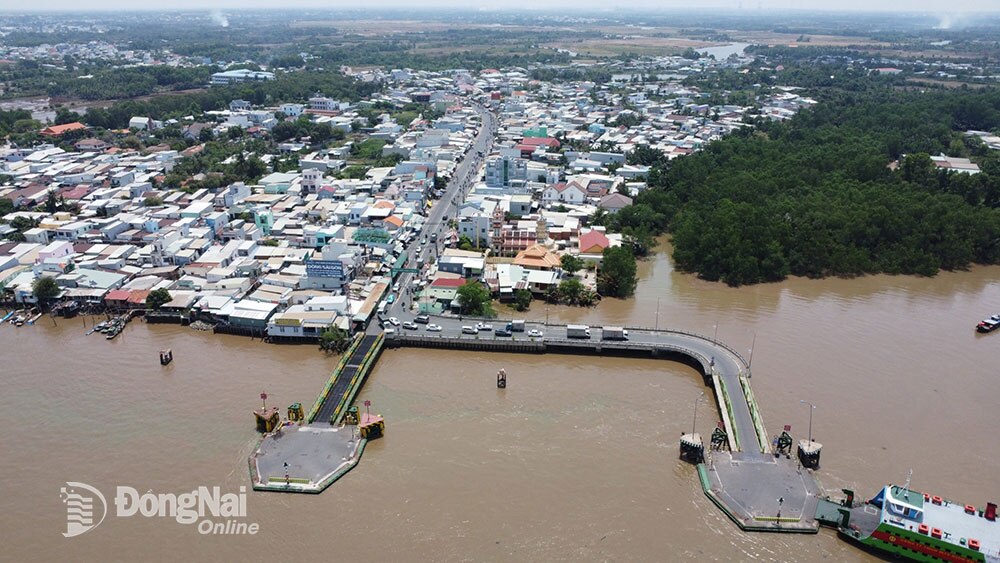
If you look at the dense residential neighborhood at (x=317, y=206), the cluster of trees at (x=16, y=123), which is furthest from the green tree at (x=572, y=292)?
the cluster of trees at (x=16, y=123)

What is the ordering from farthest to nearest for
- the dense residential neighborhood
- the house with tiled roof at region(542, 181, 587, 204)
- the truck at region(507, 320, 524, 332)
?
the house with tiled roof at region(542, 181, 587, 204) → the dense residential neighborhood → the truck at region(507, 320, 524, 332)

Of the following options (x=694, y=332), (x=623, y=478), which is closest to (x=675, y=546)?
(x=623, y=478)

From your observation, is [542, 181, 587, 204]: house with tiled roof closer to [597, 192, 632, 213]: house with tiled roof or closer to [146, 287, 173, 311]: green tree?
[597, 192, 632, 213]: house with tiled roof

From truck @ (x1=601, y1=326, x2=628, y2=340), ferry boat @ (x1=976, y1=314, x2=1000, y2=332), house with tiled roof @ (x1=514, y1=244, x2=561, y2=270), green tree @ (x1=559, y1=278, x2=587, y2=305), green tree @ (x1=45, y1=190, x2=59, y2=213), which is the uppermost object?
green tree @ (x1=45, y1=190, x2=59, y2=213)

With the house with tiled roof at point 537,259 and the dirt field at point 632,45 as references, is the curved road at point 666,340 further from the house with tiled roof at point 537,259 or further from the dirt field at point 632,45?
the dirt field at point 632,45

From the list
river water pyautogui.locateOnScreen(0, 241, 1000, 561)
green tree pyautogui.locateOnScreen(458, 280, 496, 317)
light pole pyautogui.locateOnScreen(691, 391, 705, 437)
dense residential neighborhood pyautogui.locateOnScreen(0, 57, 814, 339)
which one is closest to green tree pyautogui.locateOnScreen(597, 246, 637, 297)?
dense residential neighborhood pyautogui.locateOnScreen(0, 57, 814, 339)

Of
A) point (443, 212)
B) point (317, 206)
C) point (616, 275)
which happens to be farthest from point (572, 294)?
point (317, 206)

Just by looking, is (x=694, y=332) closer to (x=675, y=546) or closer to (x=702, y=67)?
(x=675, y=546)
